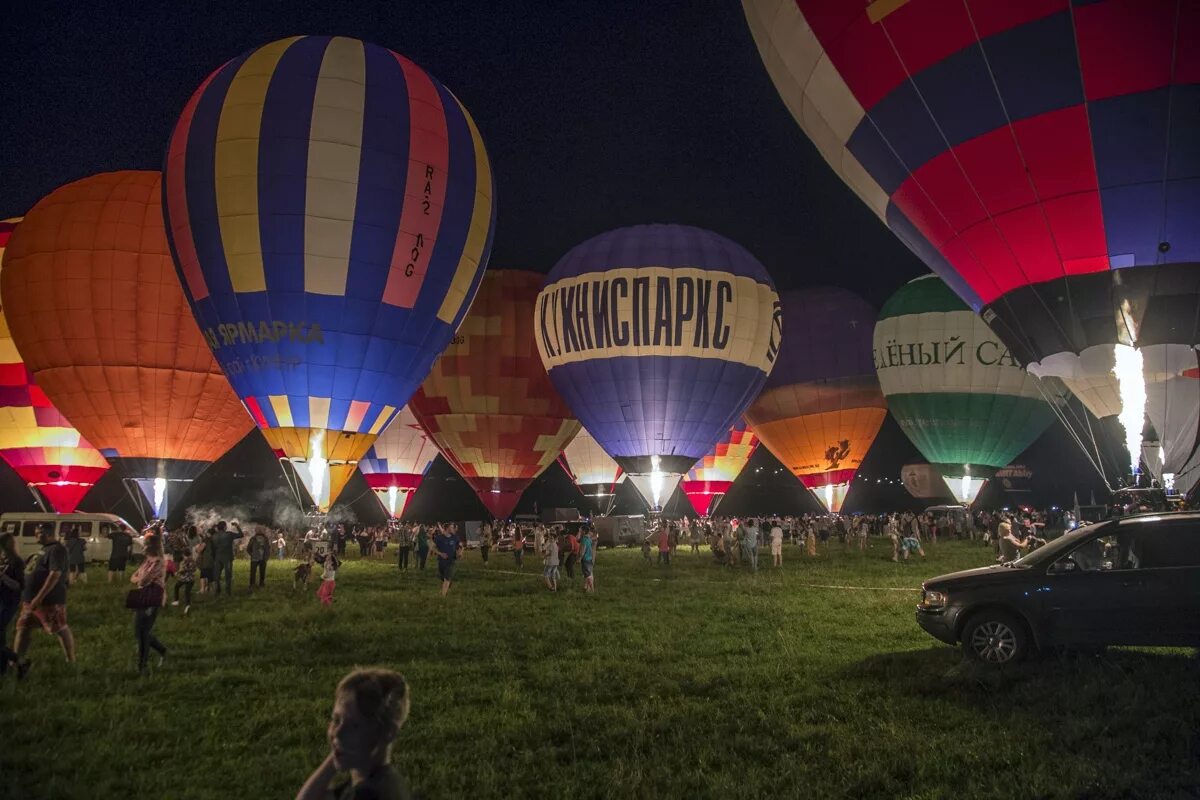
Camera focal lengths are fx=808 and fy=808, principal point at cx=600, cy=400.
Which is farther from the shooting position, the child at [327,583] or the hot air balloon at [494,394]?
the hot air balloon at [494,394]

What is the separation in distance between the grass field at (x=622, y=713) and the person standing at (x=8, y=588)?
Answer: 40 centimetres

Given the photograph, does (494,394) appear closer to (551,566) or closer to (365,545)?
(365,545)

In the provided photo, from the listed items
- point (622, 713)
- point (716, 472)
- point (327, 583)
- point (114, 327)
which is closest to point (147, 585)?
point (622, 713)

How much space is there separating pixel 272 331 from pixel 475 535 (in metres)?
26.3

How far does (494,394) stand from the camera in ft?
104

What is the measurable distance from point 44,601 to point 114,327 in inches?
674

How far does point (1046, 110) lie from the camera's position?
34.2ft

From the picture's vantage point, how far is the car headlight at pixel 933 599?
301 inches

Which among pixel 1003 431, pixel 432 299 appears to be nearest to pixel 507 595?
pixel 432 299

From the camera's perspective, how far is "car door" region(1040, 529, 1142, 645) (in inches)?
274

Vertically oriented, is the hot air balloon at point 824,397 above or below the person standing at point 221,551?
above

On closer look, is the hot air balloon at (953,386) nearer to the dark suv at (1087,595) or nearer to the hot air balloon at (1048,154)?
the hot air balloon at (1048,154)

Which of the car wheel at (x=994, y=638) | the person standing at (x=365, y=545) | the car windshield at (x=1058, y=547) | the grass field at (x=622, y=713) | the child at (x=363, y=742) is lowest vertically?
the person standing at (x=365, y=545)

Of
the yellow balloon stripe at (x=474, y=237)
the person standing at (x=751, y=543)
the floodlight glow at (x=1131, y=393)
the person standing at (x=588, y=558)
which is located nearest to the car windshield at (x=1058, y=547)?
the floodlight glow at (x=1131, y=393)
